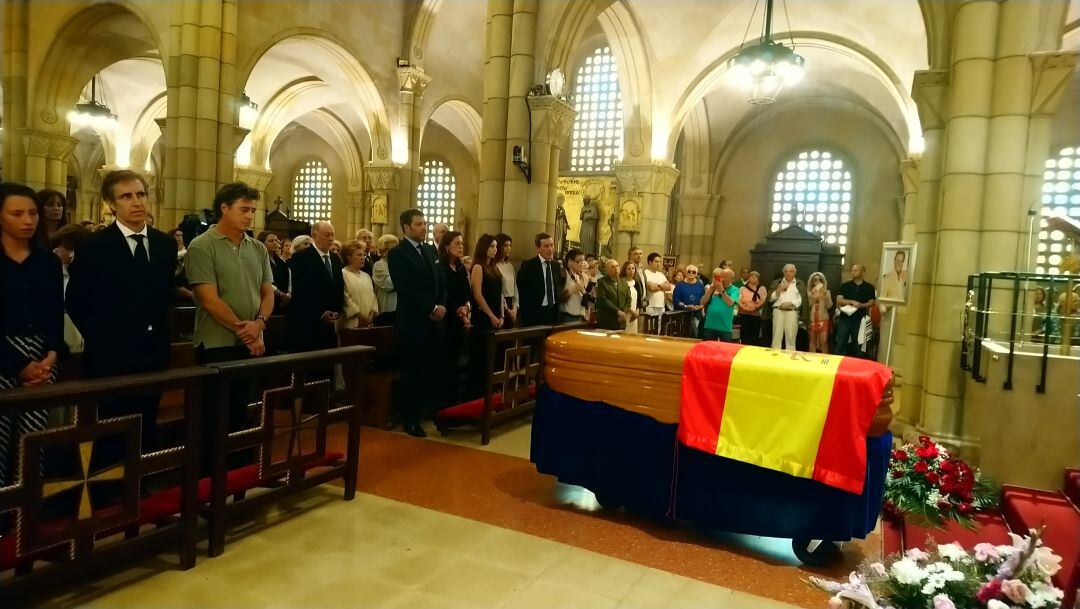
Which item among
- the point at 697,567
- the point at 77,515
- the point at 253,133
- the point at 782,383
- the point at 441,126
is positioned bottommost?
the point at 697,567

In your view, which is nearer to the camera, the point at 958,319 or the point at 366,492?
the point at 366,492

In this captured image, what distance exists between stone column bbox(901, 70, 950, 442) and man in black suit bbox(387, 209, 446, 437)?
4.08 meters

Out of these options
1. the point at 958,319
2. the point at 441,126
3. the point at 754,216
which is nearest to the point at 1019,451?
the point at 958,319

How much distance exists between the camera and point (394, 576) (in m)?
2.79

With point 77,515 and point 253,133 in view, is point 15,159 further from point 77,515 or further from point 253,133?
point 77,515

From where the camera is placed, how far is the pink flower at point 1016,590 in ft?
5.73

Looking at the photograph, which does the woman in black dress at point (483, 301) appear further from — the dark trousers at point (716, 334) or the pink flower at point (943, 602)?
the pink flower at point (943, 602)

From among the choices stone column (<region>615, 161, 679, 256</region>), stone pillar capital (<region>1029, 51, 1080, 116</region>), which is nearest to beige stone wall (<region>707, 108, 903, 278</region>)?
stone column (<region>615, 161, 679, 256</region>)

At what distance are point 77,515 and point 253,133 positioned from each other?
1657 cm

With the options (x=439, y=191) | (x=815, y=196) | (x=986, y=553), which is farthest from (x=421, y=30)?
(x=986, y=553)

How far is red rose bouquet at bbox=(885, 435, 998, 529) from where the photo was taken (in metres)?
3.84

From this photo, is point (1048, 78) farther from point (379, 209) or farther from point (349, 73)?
point (379, 209)

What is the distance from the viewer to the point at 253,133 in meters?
16.9

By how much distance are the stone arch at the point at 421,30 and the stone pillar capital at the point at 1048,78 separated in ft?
35.8
